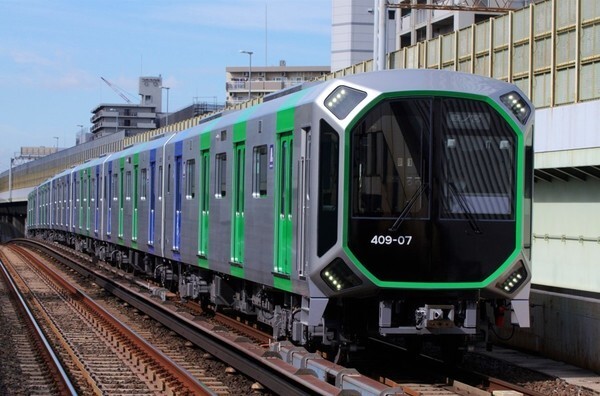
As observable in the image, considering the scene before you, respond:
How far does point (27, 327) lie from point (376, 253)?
9.05m

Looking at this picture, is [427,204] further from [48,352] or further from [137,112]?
[137,112]

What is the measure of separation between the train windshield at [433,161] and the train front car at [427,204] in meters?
0.01

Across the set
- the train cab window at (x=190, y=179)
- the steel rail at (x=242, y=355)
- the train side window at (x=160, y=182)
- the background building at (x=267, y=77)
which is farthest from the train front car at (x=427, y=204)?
the background building at (x=267, y=77)

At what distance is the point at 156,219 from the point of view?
22656mm

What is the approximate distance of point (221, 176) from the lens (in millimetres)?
16312

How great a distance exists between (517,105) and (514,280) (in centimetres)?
182

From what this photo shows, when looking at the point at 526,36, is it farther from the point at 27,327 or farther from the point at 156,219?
the point at 27,327

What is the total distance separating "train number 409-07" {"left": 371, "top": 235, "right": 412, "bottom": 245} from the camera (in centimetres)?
1108

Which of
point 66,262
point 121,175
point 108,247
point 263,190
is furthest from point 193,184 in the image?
point 66,262

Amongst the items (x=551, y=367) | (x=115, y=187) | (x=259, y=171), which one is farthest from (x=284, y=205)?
(x=115, y=187)

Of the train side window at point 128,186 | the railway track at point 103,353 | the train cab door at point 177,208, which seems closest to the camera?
the railway track at point 103,353

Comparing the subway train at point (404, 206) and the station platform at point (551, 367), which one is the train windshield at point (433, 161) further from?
the station platform at point (551, 367)

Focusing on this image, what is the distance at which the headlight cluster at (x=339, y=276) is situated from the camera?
11.0 m

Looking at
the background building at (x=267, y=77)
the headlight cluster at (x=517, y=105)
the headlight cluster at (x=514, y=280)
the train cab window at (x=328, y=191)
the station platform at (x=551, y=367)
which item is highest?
the background building at (x=267, y=77)
